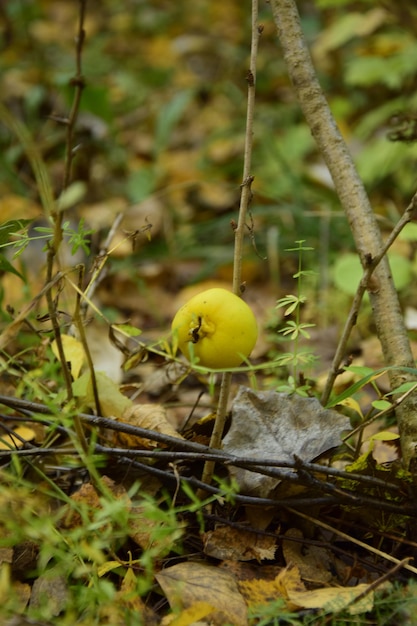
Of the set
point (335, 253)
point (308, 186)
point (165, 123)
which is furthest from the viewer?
point (165, 123)

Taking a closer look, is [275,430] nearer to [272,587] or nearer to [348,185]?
[272,587]

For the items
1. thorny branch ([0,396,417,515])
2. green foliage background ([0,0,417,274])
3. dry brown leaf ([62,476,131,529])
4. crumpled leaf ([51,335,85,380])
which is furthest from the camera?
green foliage background ([0,0,417,274])

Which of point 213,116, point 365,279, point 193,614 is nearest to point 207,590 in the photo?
point 193,614

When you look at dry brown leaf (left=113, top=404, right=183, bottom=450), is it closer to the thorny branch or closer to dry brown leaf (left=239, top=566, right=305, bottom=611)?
the thorny branch

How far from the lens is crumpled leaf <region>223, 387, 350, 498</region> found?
114 centimetres

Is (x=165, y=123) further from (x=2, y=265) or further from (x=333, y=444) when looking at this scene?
(x=333, y=444)

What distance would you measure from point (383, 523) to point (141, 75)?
4.88 meters

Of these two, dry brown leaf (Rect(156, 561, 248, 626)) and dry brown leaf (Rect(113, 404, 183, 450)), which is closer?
dry brown leaf (Rect(156, 561, 248, 626))

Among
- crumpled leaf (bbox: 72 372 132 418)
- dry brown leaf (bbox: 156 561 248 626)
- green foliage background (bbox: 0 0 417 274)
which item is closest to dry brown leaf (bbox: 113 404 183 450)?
crumpled leaf (bbox: 72 372 132 418)

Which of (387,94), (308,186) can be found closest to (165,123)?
(308,186)

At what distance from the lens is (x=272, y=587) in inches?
41.7

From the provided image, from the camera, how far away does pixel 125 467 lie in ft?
4.16

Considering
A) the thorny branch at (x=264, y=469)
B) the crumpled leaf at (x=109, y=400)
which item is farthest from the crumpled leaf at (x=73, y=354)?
the thorny branch at (x=264, y=469)

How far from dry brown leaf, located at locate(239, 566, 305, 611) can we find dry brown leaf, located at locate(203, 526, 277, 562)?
44 millimetres
